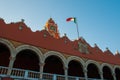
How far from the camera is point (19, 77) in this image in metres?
13.6

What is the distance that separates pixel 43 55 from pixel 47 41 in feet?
7.25

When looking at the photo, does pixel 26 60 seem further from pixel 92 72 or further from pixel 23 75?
A: pixel 92 72

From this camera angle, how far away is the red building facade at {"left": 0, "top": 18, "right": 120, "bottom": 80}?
14469mm

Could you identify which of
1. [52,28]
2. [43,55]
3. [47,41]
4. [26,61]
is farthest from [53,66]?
[52,28]

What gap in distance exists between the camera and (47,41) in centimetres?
1755

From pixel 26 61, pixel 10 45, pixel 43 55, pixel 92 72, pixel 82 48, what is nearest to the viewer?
pixel 10 45

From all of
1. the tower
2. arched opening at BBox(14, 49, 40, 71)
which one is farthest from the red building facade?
the tower

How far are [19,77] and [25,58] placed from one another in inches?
183

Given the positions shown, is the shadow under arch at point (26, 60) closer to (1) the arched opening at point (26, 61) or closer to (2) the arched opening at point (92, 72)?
(1) the arched opening at point (26, 61)

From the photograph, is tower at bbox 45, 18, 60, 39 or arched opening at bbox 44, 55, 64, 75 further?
tower at bbox 45, 18, 60, 39

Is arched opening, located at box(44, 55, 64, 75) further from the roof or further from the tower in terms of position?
the tower

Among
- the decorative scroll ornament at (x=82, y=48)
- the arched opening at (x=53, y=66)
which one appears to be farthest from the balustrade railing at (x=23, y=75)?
the decorative scroll ornament at (x=82, y=48)

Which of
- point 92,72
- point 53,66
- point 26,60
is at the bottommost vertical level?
point 92,72

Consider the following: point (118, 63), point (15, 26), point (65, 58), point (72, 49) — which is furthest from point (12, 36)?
point (118, 63)
